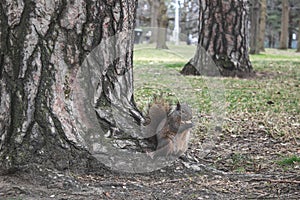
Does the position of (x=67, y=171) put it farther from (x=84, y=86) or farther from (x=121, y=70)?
(x=121, y=70)

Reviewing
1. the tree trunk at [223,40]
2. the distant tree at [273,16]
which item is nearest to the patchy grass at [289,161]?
the tree trunk at [223,40]

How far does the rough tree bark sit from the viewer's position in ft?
7.98

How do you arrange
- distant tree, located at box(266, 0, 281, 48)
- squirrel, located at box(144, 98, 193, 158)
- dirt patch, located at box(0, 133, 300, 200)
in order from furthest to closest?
1. distant tree, located at box(266, 0, 281, 48)
2. squirrel, located at box(144, 98, 193, 158)
3. dirt patch, located at box(0, 133, 300, 200)

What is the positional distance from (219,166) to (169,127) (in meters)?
0.61

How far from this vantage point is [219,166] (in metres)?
3.08

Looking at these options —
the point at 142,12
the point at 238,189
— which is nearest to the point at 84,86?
the point at 238,189

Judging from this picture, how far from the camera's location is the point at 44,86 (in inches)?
96.9

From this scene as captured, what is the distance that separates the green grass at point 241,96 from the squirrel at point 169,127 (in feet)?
4.55

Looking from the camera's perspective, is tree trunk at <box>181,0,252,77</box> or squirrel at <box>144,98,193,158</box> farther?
tree trunk at <box>181,0,252,77</box>

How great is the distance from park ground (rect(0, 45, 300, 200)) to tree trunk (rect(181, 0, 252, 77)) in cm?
213

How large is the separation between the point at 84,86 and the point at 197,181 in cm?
79

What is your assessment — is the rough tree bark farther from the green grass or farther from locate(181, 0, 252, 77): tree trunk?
Result: locate(181, 0, 252, 77): tree trunk

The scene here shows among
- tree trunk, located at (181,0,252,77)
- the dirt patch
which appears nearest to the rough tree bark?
the dirt patch

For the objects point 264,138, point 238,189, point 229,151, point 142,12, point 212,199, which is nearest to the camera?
point 212,199
